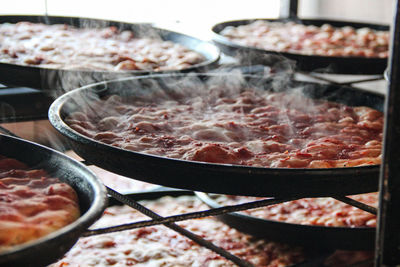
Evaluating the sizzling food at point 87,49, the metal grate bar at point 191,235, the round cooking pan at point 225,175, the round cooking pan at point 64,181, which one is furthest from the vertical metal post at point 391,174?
the sizzling food at point 87,49

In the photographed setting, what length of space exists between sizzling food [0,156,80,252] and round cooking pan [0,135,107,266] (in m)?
0.02

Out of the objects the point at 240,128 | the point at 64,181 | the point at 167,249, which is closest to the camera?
the point at 64,181

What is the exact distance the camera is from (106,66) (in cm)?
246

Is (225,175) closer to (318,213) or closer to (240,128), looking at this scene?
(240,128)

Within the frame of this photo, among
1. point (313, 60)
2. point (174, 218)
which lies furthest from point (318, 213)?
point (174, 218)

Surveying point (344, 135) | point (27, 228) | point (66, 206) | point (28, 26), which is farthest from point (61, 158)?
point (28, 26)

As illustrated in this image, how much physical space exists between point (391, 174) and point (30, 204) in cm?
81

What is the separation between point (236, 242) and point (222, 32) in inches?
58.4

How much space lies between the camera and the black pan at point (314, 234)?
2.33 meters

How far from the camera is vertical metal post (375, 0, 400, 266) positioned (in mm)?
1162

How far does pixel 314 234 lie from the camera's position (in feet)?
7.69

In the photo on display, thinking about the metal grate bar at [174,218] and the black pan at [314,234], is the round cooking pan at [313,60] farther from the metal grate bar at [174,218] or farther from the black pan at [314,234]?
the metal grate bar at [174,218]

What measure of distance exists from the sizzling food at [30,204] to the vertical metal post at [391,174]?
2.30ft

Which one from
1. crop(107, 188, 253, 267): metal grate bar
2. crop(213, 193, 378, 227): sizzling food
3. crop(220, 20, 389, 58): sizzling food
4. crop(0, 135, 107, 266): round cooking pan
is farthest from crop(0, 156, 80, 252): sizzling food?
crop(220, 20, 389, 58): sizzling food
